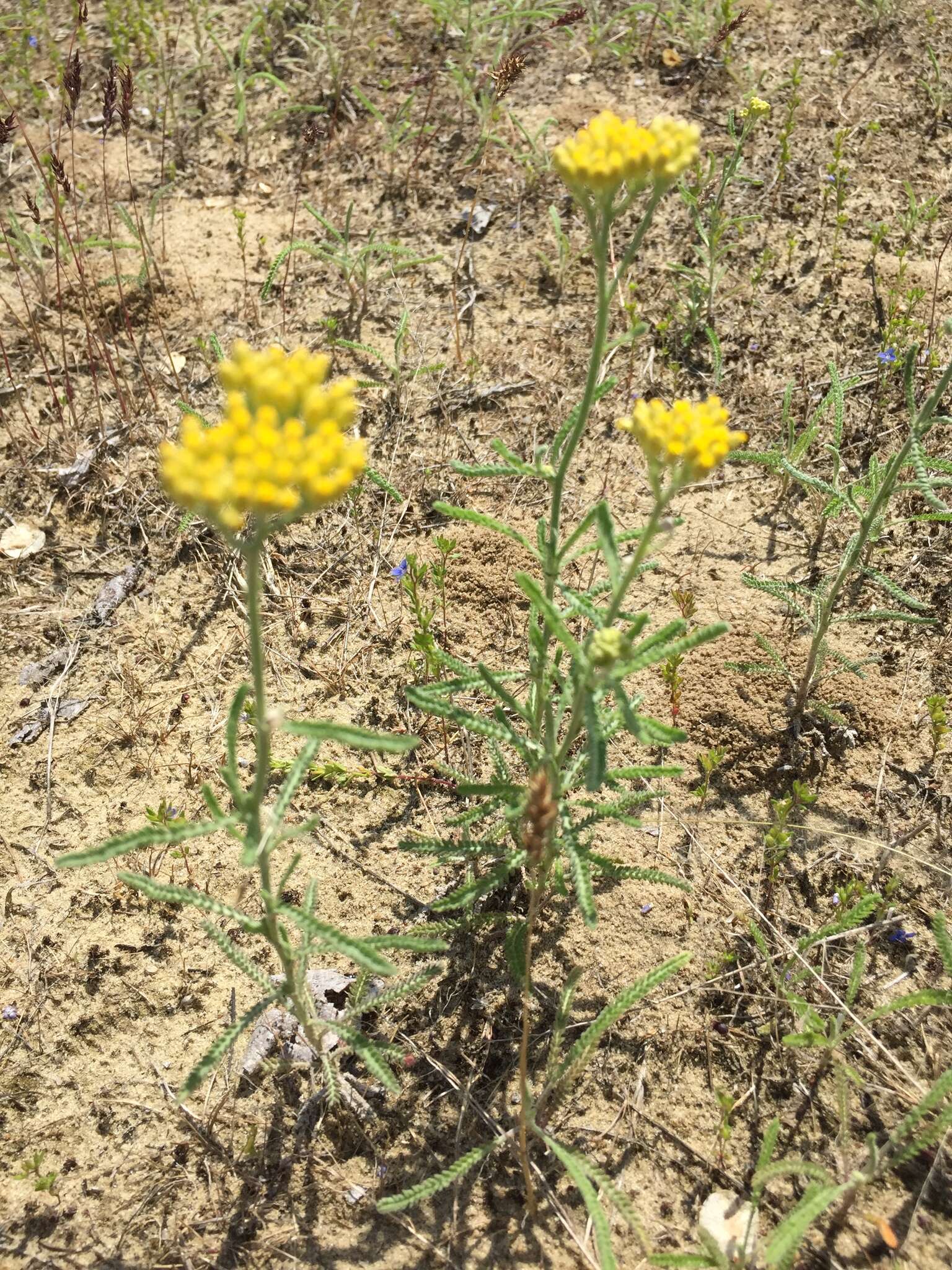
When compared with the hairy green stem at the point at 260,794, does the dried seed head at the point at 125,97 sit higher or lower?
higher

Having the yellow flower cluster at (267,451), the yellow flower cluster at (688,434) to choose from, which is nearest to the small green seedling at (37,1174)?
the yellow flower cluster at (267,451)

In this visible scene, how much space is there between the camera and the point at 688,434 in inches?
76.7

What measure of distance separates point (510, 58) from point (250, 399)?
2691 millimetres

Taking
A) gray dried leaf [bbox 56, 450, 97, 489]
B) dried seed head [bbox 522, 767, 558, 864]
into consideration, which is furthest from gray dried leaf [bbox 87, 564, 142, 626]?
dried seed head [bbox 522, 767, 558, 864]

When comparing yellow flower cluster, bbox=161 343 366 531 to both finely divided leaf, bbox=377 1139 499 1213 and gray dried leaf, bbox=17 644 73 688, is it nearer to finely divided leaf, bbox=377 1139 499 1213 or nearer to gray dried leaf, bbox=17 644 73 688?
finely divided leaf, bbox=377 1139 499 1213

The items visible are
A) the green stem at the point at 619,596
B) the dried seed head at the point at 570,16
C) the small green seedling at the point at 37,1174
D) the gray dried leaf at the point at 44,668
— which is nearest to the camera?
the green stem at the point at 619,596

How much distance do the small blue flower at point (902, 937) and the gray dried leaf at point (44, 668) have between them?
9.32 ft

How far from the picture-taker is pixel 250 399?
1.90 m

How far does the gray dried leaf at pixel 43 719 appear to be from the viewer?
3.24 meters

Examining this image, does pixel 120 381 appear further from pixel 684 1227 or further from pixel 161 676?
pixel 684 1227

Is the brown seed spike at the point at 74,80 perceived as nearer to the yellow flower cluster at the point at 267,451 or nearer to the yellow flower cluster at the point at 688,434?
the yellow flower cluster at the point at 267,451

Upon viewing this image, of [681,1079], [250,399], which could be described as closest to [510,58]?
[250,399]

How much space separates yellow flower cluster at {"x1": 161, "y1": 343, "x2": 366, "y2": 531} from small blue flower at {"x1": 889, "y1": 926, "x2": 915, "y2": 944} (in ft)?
6.63

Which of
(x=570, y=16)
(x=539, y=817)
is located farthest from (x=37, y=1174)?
(x=570, y=16)
